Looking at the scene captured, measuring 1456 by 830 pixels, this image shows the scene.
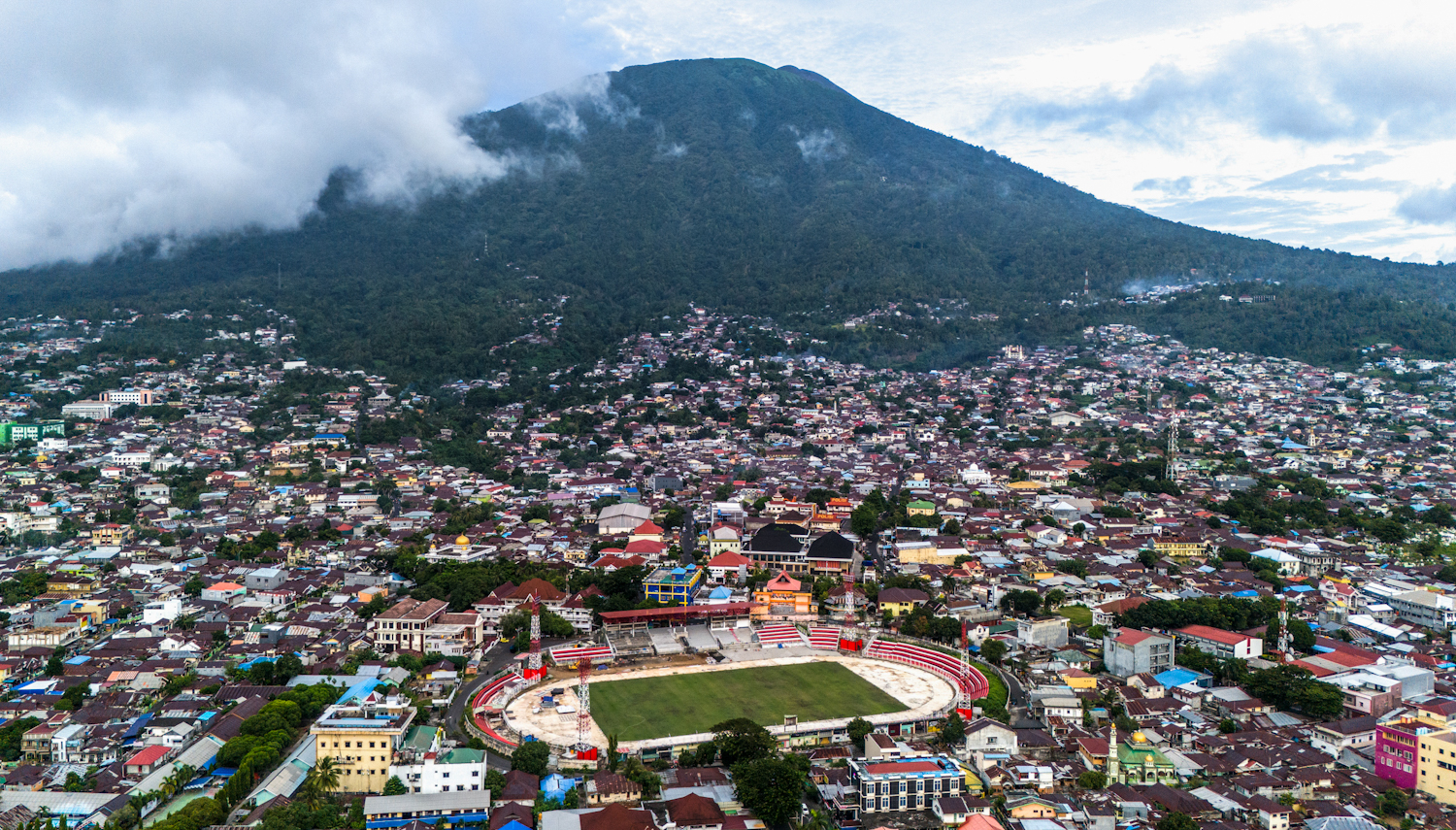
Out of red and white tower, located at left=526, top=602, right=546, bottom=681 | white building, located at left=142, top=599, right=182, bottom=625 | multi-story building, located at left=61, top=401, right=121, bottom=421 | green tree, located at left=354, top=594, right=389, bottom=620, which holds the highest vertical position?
multi-story building, located at left=61, top=401, right=121, bottom=421

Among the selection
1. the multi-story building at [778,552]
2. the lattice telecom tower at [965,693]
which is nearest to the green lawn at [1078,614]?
the lattice telecom tower at [965,693]

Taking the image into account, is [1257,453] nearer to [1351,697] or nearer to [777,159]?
[1351,697]

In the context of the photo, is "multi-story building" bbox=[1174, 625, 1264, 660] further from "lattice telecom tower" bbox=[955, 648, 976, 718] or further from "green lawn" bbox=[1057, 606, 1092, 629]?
"lattice telecom tower" bbox=[955, 648, 976, 718]

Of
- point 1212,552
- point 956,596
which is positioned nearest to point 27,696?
point 956,596

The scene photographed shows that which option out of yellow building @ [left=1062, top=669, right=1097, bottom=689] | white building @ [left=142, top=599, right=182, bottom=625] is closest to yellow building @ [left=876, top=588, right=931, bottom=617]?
yellow building @ [left=1062, top=669, right=1097, bottom=689]

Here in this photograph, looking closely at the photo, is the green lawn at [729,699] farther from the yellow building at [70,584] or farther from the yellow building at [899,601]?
the yellow building at [70,584]

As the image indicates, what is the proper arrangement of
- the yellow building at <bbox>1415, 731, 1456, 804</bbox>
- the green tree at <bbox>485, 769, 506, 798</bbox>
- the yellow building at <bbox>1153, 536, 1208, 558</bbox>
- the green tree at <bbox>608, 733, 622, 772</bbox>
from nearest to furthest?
the yellow building at <bbox>1415, 731, 1456, 804</bbox>, the green tree at <bbox>485, 769, 506, 798</bbox>, the green tree at <bbox>608, 733, 622, 772</bbox>, the yellow building at <bbox>1153, 536, 1208, 558</bbox>
